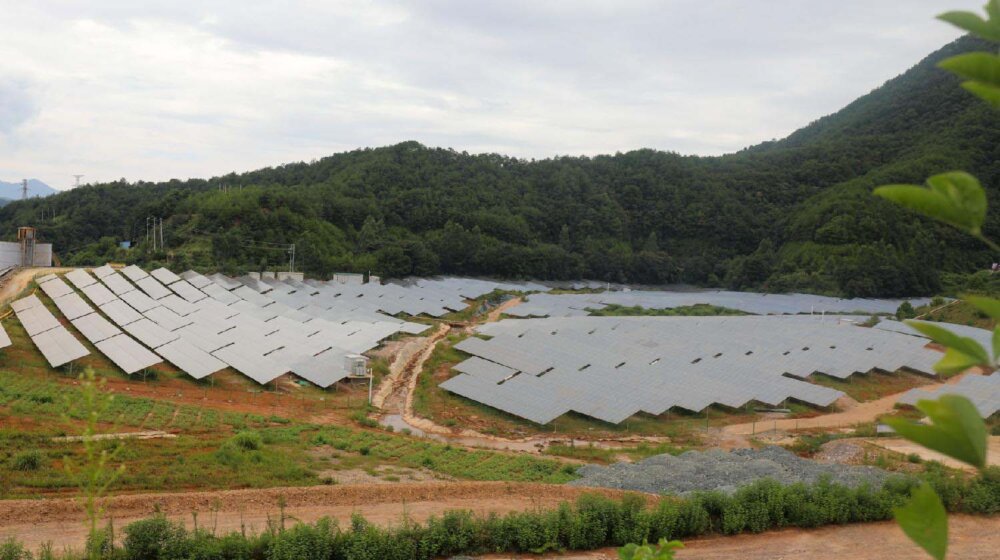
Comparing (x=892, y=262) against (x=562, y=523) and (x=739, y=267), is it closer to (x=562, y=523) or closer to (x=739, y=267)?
(x=739, y=267)

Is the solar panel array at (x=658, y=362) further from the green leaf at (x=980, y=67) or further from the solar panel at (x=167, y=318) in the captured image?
the green leaf at (x=980, y=67)

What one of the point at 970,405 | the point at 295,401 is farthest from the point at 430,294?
the point at 970,405

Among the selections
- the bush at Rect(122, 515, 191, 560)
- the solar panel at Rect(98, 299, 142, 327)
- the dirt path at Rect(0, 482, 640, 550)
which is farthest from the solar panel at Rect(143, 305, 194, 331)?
the bush at Rect(122, 515, 191, 560)

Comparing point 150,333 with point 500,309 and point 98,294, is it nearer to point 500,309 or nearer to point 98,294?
point 98,294

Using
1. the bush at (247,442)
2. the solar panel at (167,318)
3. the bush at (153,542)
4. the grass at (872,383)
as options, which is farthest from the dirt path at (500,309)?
the bush at (153,542)

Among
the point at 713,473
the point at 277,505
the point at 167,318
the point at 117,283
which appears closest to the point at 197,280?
the point at 117,283

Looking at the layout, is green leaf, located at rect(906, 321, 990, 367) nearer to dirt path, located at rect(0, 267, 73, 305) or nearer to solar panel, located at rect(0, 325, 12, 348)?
solar panel, located at rect(0, 325, 12, 348)
